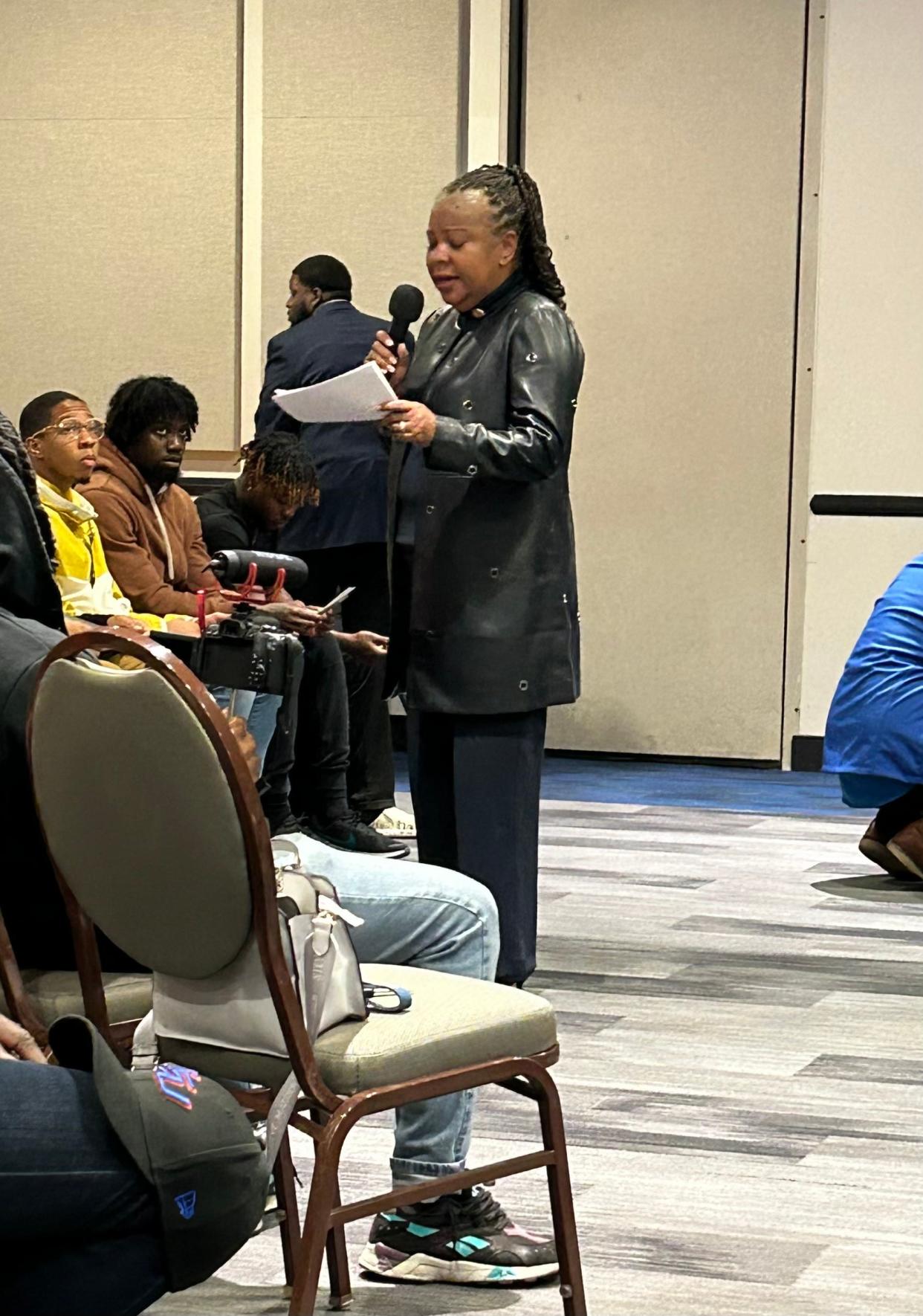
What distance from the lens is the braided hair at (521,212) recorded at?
11.9ft

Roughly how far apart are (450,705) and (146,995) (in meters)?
1.55

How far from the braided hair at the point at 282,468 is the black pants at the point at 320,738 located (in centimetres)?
44

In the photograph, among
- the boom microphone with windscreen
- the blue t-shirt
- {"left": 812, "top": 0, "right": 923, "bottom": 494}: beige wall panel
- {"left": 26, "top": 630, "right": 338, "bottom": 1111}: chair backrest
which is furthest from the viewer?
{"left": 812, "top": 0, "right": 923, "bottom": 494}: beige wall panel

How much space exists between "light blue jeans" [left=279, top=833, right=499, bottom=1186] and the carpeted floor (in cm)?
18

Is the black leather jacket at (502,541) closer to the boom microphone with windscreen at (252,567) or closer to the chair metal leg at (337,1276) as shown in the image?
the boom microphone with windscreen at (252,567)

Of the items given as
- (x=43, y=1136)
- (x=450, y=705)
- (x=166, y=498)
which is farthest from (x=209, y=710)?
(x=166, y=498)

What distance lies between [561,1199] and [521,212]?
79.5 inches

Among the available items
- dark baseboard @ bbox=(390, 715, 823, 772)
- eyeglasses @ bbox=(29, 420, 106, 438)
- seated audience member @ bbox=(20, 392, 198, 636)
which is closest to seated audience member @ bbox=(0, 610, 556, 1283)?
seated audience member @ bbox=(20, 392, 198, 636)

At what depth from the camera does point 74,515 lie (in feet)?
15.8

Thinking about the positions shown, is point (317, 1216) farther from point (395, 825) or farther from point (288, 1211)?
point (395, 825)

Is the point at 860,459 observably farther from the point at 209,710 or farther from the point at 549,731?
the point at 209,710

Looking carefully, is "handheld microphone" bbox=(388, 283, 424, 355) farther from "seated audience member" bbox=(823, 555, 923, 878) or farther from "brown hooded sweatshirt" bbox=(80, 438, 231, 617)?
"seated audience member" bbox=(823, 555, 923, 878)

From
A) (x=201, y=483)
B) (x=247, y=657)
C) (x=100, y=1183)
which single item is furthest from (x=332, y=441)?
(x=100, y=1183)

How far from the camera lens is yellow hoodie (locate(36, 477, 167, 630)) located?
15.5 feet
